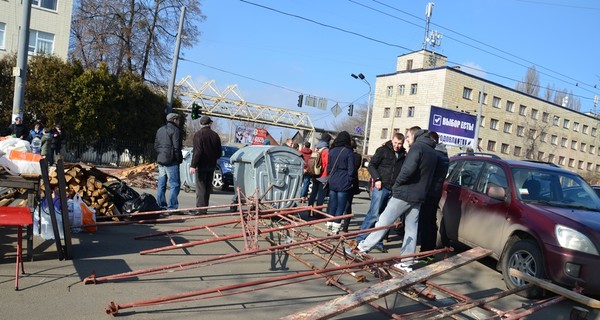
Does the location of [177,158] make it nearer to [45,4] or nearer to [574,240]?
[574,240]

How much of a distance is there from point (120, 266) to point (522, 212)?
16.4 feet

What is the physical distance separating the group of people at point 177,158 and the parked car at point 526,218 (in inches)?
169

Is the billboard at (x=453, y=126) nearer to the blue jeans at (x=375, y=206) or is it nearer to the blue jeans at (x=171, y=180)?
the blue jeans at (x=375, y=206)

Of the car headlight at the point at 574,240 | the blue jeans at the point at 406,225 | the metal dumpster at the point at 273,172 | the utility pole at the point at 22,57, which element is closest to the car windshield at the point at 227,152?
the metal dumpster at the point at 273,172

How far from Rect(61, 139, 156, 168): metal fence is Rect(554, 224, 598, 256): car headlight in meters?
22.6

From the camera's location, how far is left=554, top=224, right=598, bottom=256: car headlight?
5.41 metres

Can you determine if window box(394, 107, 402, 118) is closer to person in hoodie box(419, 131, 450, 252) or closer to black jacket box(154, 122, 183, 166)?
black jacket box(154, 122, 183, 166)

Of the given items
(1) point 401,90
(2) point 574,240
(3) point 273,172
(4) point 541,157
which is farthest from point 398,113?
(2) point 574,240

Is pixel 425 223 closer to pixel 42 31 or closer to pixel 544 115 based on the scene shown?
pixel 42 31

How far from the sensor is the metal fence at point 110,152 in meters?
24.1

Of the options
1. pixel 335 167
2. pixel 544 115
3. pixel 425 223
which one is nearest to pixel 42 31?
pixel 335 167

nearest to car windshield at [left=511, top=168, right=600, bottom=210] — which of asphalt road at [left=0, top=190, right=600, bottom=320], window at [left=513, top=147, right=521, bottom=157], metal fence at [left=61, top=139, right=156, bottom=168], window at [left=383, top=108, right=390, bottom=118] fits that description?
asphalt road at [left=0, top=190, right=600, bottom=320]

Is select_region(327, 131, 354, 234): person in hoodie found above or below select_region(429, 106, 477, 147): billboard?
below

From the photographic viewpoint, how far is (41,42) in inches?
1209
